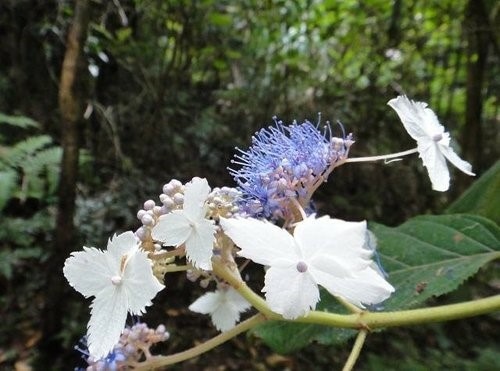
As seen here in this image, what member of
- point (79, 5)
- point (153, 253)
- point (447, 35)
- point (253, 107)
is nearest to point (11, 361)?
point (79, 5)

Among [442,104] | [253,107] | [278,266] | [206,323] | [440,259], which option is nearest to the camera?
[278,266]

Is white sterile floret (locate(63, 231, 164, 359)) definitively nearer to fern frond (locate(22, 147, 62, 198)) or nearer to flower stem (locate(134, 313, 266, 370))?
flower stem (locate(134, 313, 266, 370))

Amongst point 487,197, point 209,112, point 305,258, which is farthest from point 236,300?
point 209,112

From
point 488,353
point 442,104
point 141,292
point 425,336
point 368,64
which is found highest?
point 141,292

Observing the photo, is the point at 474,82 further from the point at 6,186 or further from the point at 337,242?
the point at 337,242

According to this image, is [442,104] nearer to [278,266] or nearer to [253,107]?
[253,107]
